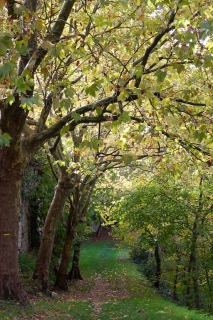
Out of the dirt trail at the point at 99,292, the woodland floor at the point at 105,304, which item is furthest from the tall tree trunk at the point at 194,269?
the dirt trail at the point at 99,292

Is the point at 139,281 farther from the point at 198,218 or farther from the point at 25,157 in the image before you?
the point at 25,157

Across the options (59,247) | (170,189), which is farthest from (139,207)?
(59,247)

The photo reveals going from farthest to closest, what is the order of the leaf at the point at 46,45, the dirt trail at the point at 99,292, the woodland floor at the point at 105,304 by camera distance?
the dirt trail at the point at 99,292, the woodland floor at the point at 105,304, the leaf at the point at 46,45

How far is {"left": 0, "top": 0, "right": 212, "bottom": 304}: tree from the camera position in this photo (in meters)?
6.51

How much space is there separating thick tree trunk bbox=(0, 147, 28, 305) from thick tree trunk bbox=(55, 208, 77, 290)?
7.13m

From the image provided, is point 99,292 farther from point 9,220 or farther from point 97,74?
point 97,74

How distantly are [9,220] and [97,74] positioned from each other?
3.90 metres

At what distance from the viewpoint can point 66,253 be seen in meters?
17.0

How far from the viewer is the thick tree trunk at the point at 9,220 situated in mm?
9328

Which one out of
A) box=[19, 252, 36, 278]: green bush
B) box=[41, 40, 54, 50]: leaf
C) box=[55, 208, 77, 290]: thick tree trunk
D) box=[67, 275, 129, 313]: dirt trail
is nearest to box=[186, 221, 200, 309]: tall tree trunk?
box=[67, 275, 129, 313]: dirt trail

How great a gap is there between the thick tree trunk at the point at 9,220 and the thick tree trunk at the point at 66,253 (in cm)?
713

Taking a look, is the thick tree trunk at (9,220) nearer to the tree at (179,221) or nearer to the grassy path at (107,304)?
the grassy path at (107,304)

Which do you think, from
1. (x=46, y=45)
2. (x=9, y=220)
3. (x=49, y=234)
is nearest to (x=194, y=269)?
(x=49, y=234)

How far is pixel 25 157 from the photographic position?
952 cm
